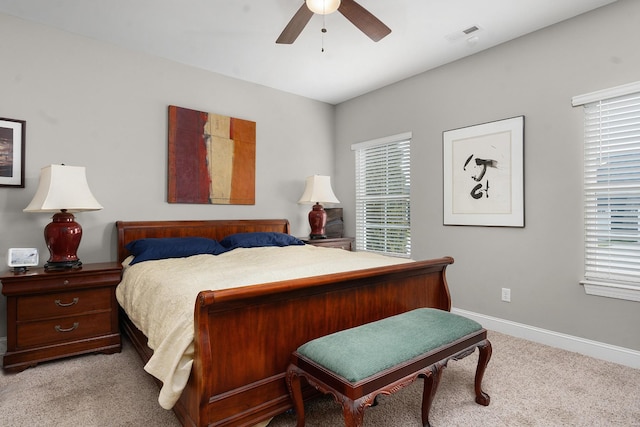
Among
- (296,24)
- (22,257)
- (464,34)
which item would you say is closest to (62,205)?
(22,257)

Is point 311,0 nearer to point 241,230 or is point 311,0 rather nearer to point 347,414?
point 347,414

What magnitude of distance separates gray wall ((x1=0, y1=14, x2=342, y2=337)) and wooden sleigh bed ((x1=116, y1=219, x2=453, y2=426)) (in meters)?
1.52

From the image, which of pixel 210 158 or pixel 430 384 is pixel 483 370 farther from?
pixel 210 158

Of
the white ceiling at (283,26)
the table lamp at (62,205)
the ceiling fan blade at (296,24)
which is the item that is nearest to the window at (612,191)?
the white ceiling at (283,26)

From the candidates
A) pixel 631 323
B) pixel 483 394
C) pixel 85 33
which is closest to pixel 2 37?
pixel 85 33

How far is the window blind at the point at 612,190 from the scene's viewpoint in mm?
2582

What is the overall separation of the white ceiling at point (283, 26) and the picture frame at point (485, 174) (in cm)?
82

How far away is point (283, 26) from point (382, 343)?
265 centimetres

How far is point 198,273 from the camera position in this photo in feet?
7.00

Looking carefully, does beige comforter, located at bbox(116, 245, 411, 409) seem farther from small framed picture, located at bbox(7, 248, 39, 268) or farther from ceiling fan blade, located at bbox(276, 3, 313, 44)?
ceiling fan blade, located at bbox(276, 3, 313, 44)

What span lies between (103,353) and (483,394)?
2.71m

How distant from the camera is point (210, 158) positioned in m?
3.85

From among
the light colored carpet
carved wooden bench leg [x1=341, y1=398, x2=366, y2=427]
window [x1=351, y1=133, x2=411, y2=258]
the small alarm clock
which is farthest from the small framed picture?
window [x1=351, y1=133, x2=411, y2=258]

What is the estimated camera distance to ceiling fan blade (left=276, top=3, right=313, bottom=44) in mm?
2246
